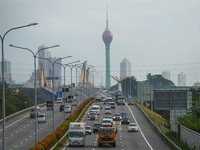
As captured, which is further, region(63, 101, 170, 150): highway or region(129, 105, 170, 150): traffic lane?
region(129, 105, 170, 150): traffic lane

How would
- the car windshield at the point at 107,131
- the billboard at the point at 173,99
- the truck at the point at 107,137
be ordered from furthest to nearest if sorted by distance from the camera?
1. the billboard at the point at 173,99
2. the car windshield at the point at 107,131
3. the truck at the point at 107,137

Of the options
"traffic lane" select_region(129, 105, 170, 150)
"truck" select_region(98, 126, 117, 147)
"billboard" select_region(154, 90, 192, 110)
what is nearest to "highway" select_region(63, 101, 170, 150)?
"traffic lane" select_region(129, 105, 170, 150)

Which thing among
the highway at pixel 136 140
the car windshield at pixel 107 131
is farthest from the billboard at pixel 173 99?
the car windshield at pixel 107 131

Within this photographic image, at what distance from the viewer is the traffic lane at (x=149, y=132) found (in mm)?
58188

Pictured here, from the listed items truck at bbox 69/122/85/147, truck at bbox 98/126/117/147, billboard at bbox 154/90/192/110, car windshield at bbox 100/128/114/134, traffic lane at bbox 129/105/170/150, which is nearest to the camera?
truck at bbox 98/126/117/147

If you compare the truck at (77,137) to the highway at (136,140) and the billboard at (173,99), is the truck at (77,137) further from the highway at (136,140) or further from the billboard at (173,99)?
the billboard at (173,99)

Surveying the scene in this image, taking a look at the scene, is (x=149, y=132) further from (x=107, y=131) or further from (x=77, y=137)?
(x=77, y=137)

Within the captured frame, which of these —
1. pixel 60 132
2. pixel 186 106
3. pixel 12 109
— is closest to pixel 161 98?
pixel 186 106

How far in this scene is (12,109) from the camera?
158 meters

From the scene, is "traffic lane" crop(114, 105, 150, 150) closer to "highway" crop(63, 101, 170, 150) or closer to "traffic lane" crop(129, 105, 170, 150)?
"highway" crop(63, 101, 170, 150)

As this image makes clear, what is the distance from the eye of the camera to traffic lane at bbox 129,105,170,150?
58188 millimetres

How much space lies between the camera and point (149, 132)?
3029 inches

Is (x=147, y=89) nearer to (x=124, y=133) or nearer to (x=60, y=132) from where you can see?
(x=124, y=133)

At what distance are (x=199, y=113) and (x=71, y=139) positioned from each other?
113 feet
